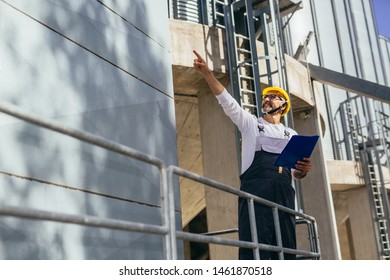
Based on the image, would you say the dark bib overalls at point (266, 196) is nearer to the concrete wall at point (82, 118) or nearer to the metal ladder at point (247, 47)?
the concrete wall at point (82, 118)

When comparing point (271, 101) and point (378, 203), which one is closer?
point (271, 101)

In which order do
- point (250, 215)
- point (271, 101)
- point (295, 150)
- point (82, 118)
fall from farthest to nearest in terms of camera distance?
1. point (271, 101)
2. point (295, 150)
3. point (82, 118)
4. point (250, 215)

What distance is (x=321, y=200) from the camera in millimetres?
13250

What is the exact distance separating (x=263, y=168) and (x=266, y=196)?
26cm

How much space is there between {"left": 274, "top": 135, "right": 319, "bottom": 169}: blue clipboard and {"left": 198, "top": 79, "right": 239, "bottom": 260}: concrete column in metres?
5.24

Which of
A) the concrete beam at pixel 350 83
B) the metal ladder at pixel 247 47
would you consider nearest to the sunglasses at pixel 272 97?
the metal ladder at pixel 247 47

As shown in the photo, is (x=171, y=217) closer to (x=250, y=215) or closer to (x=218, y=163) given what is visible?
(x=250, y=215)

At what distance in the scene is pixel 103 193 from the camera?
16.6ft

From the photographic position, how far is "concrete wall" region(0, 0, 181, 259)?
4.28m

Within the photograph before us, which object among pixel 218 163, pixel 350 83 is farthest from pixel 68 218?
pixel 350 83

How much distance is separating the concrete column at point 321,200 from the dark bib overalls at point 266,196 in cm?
761

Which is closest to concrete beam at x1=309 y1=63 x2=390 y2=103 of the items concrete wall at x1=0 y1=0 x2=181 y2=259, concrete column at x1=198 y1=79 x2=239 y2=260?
concrete column at x1=198 y1=79 x2=239 y2=260
